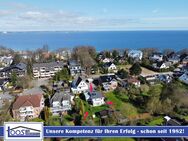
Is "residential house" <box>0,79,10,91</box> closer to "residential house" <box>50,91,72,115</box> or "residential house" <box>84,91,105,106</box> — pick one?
"residential house" <box>50,91,72,115</box>

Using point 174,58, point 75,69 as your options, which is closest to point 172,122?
point 75,69

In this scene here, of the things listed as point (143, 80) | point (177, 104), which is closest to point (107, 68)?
point (143, 80)

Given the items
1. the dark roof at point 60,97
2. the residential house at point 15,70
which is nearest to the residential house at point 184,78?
the dark roof at point 60,97

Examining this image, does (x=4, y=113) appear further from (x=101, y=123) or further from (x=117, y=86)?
(x=117, y=86)

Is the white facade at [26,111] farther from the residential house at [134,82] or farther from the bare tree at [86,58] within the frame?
the bare tree at [86,58]

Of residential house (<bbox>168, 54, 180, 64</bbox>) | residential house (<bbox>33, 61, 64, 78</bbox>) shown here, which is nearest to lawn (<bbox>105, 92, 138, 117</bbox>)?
residential house (<bbox>33, 61, 64, 78</bbox>)
